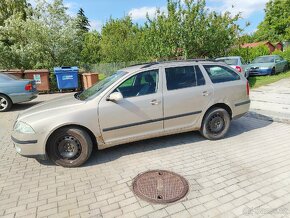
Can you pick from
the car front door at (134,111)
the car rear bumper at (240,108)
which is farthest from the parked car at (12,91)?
the car rear bumper at (240,108)

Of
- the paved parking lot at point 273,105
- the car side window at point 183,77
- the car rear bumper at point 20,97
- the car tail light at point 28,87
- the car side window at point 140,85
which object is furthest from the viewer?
the car tail light at point 28,87

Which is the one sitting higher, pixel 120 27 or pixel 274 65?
pixel 120 27

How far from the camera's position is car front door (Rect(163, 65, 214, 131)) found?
457cm

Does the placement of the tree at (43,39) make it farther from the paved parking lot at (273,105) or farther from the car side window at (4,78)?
the paved parking lot at (273,105)

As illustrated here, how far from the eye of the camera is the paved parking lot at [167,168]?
9.64 ft

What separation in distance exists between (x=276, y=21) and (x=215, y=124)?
52.8 metres

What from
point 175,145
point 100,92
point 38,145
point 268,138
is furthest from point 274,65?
point 38,145

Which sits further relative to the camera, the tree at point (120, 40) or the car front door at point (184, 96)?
the tree at point (120, 40)

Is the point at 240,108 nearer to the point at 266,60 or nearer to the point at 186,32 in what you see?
the point at 186,32

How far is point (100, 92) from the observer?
14.0ft

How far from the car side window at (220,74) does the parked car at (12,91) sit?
6.90m

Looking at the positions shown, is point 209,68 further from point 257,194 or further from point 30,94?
point 30,94

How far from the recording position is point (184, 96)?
15.2 feet

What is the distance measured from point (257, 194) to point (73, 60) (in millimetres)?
→ 17338
